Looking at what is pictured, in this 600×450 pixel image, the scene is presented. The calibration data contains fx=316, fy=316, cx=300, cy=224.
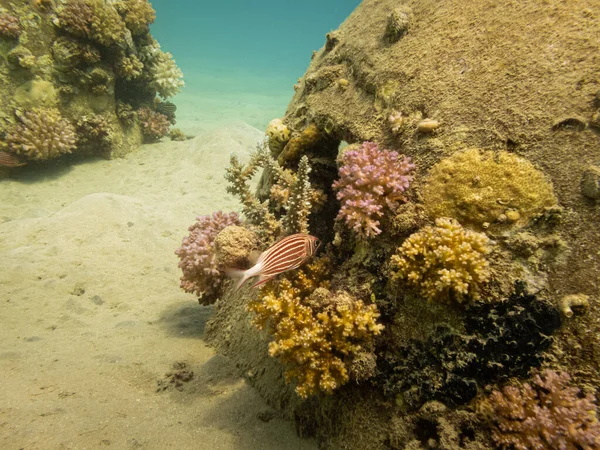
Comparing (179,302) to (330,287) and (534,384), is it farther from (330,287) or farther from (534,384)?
(534,384)

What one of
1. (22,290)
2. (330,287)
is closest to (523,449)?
(330,287)

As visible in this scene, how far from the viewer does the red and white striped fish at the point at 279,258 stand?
2.60 meters

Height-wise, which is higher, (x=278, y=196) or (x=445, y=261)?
(x=278, y=196)

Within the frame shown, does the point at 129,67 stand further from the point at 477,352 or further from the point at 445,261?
the point at 477,352

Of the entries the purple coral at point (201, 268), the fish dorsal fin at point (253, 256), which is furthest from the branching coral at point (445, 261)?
the purple coral at point (201, 268)

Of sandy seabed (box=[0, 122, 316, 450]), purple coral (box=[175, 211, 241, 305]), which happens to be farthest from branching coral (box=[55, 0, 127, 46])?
purple coral (box=[175, 211, 241, 305])

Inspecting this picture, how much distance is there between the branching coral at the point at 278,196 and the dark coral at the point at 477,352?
1.67 metres

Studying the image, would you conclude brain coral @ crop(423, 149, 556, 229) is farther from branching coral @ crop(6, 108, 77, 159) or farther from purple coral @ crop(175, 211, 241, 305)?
branching coral @ crop(6, 108, 77, 159)

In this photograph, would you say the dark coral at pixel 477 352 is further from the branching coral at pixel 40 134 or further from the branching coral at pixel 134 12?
the branching coral at pixel 134 12

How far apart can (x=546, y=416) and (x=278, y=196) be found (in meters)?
3.03

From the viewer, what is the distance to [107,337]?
4.20m

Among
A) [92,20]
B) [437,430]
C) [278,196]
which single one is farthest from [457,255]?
[92,20]

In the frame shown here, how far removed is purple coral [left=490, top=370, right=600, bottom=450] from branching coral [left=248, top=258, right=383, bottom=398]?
3.11 ft

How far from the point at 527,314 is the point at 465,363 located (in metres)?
0.54
